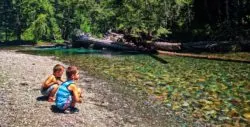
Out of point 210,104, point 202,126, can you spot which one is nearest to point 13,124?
point 202,126

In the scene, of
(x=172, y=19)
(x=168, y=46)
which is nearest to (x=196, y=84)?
(x=168, y=46)

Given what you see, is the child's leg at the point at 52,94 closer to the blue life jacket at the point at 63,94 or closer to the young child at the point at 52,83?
the young child at the point at 52,83

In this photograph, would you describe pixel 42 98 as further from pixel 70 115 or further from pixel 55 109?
pixel 70 115

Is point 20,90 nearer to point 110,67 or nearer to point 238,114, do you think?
point 238,114

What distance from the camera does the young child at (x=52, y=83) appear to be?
1318 centimetres

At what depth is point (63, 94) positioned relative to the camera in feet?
39.4

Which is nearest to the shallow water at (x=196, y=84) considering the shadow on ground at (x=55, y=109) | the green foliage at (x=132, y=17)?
the shadow on ground at (x=55, y=109)

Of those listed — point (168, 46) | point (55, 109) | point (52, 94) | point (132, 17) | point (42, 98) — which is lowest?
point (55, 109)

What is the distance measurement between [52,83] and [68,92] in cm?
148

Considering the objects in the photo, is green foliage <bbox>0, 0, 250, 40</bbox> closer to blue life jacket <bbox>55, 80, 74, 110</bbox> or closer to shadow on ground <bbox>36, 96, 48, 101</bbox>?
shadow on ground <bbox>36, 96, 48, 101</bbox>

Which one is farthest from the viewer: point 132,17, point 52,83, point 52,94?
point 132,17

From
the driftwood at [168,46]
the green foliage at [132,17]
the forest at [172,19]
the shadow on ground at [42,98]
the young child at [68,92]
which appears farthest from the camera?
the green foliage at [132,17]

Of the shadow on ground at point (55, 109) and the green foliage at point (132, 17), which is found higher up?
the green foliage at point (132, 17)

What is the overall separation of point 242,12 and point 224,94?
27.9 m
